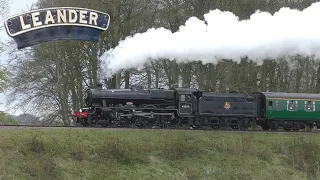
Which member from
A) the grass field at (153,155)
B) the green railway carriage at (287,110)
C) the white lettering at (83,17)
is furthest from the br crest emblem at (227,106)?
the white lettering at (83,17)

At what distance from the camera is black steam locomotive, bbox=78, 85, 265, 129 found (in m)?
26.6

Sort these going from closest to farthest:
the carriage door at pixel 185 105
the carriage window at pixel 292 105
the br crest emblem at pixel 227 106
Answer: the carriage door at pixel 185 105 → the br crest emblem at pixel 227 106 → the carriage window at pixel 292 105

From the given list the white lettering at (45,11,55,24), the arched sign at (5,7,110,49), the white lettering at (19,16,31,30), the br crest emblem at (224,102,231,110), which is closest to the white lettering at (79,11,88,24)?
the arched sign at (5,7,110,49)

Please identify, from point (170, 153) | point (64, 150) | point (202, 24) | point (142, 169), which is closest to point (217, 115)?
point (202, 24)

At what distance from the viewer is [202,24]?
28.0 metres

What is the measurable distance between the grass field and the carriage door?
324cm

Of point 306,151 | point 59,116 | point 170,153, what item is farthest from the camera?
point 59,116

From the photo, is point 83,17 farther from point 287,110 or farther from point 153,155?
point 287,110

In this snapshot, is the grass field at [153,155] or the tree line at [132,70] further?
the tree line at [132,70]

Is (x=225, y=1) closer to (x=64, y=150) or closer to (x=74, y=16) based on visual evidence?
(x=74, y=16)

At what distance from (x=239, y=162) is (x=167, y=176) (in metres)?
3.94

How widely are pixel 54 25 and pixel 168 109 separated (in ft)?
26.6

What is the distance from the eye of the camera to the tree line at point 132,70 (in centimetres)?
3897

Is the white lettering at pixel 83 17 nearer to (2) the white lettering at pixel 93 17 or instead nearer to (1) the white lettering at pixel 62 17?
(2) the white lettering at pixel 93 17
